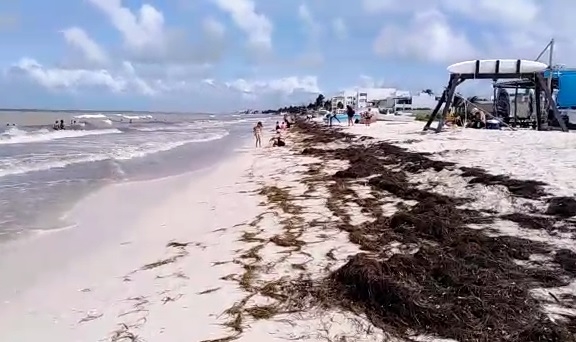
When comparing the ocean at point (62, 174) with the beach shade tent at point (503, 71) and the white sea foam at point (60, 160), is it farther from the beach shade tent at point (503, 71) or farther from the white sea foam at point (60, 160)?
the beach shade tent at point (503, 71)

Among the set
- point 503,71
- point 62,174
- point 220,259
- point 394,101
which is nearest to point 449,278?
point 220,259

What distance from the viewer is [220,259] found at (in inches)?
249

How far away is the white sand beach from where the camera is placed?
4312 mm

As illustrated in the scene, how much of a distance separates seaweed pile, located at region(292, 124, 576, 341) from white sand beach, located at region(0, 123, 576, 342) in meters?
0.20

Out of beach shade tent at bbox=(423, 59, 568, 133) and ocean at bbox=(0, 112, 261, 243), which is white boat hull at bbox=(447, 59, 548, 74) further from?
ocean at bbox=(0, 112, 261, 243)

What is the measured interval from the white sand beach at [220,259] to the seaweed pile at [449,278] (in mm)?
203

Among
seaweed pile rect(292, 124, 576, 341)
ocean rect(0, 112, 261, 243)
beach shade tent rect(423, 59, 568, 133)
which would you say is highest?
beach shade tent rect(423, 59, 568, 133)

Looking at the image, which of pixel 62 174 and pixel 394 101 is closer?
pixel 62 174

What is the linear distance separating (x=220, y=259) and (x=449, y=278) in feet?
9.14

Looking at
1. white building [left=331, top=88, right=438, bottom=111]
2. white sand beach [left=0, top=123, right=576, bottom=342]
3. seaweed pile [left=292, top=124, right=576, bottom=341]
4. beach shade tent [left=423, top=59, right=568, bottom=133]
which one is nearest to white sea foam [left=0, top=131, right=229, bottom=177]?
white sand beach [left=0, top=123, right=576, bottom=342]

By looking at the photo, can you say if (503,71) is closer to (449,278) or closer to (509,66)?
(509,66)

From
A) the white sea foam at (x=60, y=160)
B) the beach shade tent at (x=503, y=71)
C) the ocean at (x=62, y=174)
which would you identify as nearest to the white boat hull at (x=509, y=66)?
the beach shade tent at (x=503, y=71)

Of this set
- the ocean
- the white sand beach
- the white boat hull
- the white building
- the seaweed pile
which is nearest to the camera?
the seaweed pile

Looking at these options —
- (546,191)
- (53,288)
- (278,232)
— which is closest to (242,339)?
(53,288)
